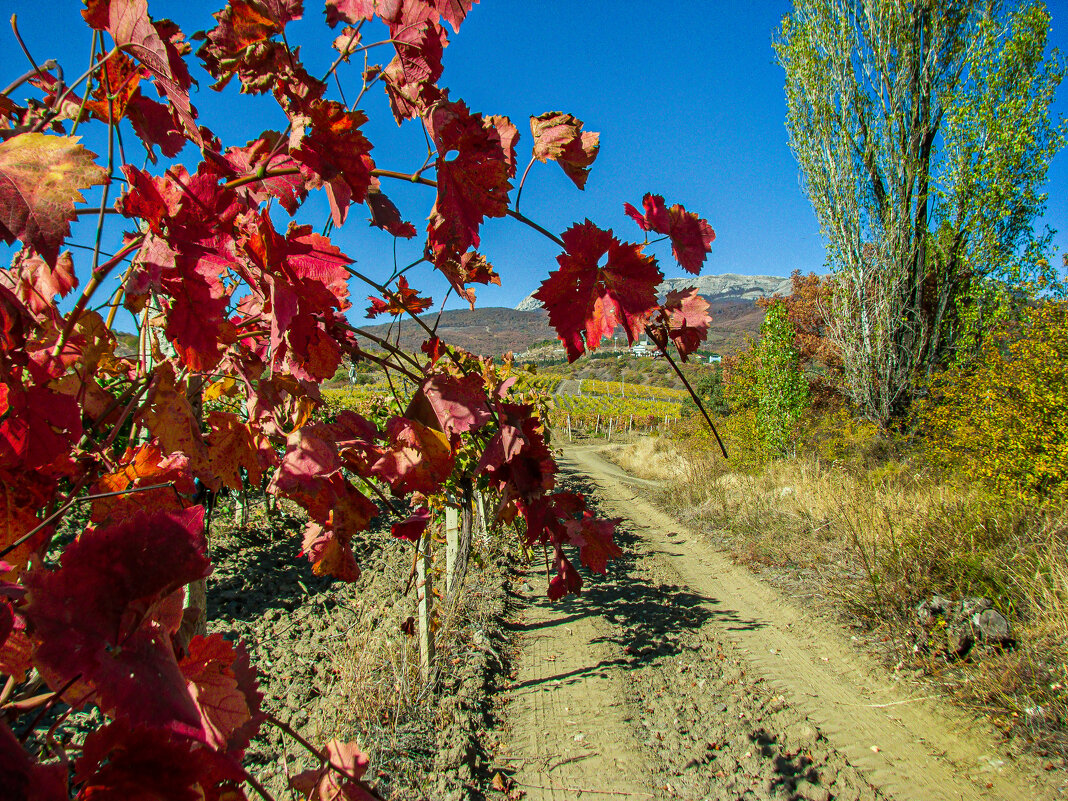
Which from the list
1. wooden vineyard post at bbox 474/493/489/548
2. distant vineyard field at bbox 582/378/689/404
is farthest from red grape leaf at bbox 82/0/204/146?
distant vineyard field at bbox 582/378/689/404

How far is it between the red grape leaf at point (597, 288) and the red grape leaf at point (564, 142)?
104 mm

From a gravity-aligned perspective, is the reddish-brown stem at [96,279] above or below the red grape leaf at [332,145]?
below

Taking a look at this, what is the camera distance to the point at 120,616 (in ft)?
1.07

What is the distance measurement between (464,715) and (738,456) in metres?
9.10

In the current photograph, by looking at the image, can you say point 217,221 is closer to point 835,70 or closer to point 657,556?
point 657,556

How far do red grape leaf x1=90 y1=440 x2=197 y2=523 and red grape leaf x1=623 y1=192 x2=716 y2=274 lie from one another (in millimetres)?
656

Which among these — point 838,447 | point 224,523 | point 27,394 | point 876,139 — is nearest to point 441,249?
point 27,394

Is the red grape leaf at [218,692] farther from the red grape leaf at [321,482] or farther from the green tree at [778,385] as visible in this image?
the green tree at [778,385]

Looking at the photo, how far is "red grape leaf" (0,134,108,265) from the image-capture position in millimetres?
364

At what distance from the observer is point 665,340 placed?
2.20 ft

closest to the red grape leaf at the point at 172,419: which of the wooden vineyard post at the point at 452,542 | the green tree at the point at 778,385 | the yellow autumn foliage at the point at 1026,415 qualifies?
the wooden vineyard post at the point at 452,542

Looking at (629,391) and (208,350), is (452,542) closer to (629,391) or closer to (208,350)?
(208,350)

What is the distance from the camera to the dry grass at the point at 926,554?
3289 mm

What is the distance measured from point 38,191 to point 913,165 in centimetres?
1265
